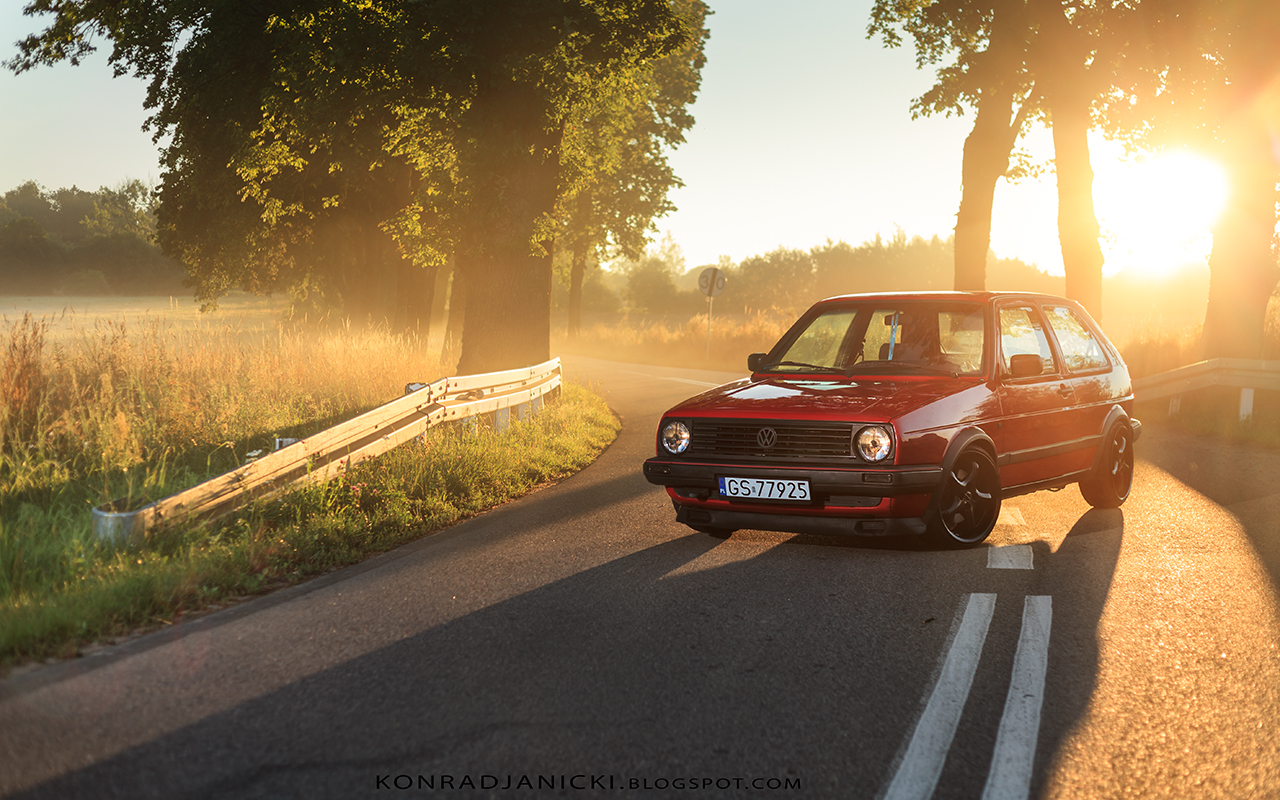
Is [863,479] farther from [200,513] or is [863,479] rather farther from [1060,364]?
[200,513]

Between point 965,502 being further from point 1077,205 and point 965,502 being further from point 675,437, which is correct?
point 1077,205

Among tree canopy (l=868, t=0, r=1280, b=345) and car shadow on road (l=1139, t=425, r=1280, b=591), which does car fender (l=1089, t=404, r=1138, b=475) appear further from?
tree canopy (l=868, t=0, r=1280, b=345)

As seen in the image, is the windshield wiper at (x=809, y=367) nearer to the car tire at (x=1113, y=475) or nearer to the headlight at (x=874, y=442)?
the headlight at (x=874, y=442)

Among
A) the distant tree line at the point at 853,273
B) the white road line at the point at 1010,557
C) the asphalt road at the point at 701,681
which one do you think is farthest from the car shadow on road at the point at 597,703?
the distant tree line at the point at 853,273

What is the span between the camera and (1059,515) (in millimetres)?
7703

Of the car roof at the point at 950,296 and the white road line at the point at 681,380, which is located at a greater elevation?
the car roof at the point at 950,296

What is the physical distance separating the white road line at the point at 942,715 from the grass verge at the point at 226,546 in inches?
141

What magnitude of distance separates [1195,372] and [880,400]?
31.0 feet

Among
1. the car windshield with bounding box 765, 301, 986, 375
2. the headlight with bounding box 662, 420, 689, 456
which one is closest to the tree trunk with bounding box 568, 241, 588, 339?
the car windshield with bounding box 765, 301, 986, 375

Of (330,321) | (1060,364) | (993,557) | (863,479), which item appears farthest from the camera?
(330,321)

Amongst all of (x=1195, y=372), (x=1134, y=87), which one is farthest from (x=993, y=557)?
(x=1134, y=87)

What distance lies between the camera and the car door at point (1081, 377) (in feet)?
24.7

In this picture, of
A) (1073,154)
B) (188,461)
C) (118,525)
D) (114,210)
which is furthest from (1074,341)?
(114,210)

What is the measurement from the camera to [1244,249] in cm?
1582
